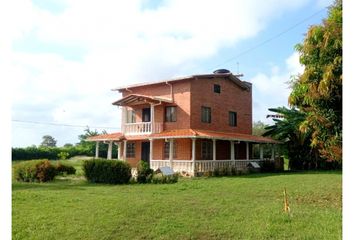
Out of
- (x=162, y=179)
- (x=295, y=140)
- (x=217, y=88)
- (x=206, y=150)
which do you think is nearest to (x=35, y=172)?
(x=162, y=179)

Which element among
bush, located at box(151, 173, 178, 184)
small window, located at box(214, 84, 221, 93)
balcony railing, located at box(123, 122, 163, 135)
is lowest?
bush, located at box(151, 173, 178, 184)

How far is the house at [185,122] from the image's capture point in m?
23.4

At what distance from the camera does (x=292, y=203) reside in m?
10.7

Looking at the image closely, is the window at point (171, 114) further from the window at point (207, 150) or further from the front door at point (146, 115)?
the window at point (207, 150)

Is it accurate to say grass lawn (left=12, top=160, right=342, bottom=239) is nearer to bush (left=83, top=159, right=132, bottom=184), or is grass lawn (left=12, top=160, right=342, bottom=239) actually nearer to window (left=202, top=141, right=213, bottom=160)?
bush (left=83, top=159, right=132, bottom=184)

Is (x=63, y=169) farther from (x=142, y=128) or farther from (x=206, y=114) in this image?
(x=206, y=114)

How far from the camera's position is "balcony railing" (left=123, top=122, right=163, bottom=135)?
2452 cm

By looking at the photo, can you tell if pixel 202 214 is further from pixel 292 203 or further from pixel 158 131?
pixel 158 131

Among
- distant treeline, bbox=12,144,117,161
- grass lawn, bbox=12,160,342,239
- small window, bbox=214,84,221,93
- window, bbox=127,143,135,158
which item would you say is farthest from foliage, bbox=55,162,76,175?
distant treeline, bbox=12,144,117,161

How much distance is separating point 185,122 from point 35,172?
9769 mm

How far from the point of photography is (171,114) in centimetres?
2520

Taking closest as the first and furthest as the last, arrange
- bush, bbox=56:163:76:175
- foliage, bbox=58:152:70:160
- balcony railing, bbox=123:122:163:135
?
bush, bbox=56:163:76:175
balcony railing, bbox=123:122:163:135
foliage, bbox=58:152:70:160

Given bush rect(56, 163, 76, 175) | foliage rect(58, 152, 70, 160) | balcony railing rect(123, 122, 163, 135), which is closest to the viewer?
bush rect(56, 163, 76, 175)
